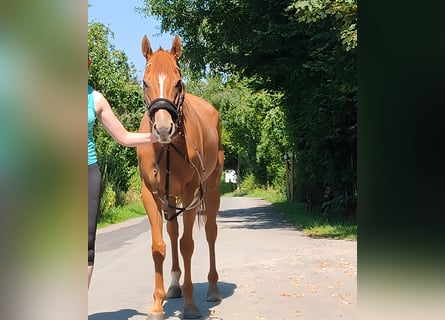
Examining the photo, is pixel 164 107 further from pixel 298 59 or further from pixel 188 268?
pixel 298 59

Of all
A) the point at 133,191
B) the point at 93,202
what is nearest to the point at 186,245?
the point at 93,202

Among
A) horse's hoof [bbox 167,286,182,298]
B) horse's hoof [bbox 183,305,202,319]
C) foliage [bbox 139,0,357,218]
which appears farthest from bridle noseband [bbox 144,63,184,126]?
foliage [bbox 139,0,357,218]

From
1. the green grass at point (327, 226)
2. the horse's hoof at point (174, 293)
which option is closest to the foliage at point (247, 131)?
the green grass at point (327, 226)

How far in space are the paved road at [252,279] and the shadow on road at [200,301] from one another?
1 cm

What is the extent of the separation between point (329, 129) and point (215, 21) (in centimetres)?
695

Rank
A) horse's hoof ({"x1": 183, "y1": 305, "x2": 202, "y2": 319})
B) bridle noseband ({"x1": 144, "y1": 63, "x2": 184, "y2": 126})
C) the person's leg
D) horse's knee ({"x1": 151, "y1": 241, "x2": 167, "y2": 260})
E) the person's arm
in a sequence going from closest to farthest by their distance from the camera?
the person's arm
the person's leg
bridle noseband ({"x1": 144, "y1": 63, "x2": 184, "y2": 126})
horse's knee ({"x1": 151, "y1": 241, "x2": 167, "y2": 260})
horse's hoof ({"x1": 183, "y1": 305, "x2": 202, "y2": 319})

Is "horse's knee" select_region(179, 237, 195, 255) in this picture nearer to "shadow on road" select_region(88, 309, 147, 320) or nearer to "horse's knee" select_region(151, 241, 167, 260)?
"horse's knee" select_region(151, 241, 167, 260)

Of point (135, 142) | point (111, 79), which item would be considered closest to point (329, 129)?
point (111, 79)

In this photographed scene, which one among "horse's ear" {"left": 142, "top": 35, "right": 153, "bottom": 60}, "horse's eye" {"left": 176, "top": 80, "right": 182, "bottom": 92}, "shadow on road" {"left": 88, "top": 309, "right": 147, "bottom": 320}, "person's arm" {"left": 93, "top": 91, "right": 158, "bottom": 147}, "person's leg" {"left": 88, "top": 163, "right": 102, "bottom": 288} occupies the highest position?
"horse's ear" {"left": 142, "top": 35, "right": 153, "bottom": 60}

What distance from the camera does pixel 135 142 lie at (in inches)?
126

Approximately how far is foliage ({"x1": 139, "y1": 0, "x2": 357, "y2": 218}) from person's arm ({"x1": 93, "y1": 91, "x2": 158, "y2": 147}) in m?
6.36

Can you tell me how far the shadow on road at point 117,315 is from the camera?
5701 mm

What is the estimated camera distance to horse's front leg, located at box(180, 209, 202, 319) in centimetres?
556
